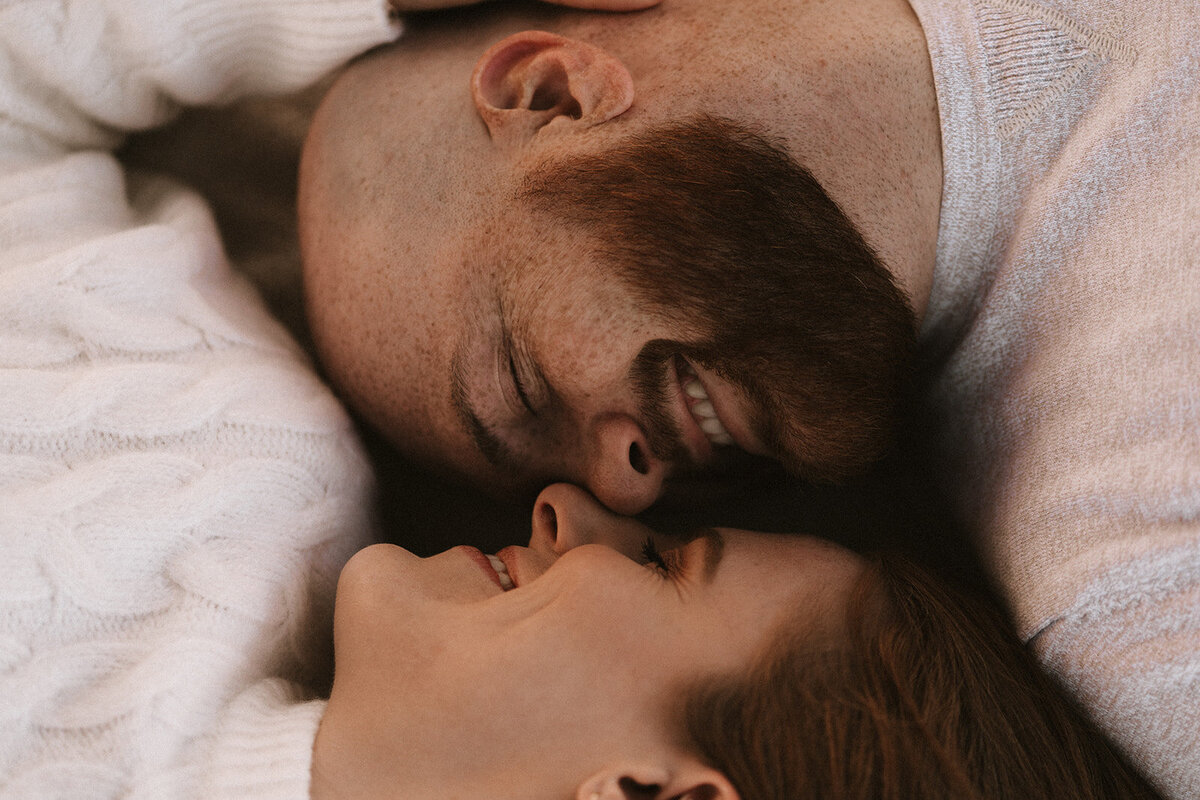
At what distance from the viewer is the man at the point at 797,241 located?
1074mm

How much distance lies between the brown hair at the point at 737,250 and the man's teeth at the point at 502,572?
1.27 feet

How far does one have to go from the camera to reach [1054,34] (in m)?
1.14

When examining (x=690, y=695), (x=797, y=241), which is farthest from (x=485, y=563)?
(x=797, y=241)

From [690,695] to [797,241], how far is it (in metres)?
0.60

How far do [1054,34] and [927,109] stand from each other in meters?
0.19

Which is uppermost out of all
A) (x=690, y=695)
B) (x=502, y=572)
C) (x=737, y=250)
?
(x=737, y=250)

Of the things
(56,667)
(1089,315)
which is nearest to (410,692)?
(56,667)

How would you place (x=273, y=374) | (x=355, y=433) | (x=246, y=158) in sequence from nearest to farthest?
(x=273, y=374) → (x=355, y=433) → (x=246, y=158)

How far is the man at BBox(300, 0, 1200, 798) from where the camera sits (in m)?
1.07

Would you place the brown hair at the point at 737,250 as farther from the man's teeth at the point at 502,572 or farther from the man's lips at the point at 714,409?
the man's teeth at the point at 502,572

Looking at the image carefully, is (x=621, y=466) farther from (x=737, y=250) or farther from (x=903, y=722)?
(x=903, y=722)

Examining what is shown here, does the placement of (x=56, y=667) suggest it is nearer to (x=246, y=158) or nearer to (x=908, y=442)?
(x=246, y=158)

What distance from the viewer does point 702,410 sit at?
1.22 meters

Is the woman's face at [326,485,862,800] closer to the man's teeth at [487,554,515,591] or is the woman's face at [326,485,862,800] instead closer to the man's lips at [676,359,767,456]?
the man's teeth at [487,554,515,591]
